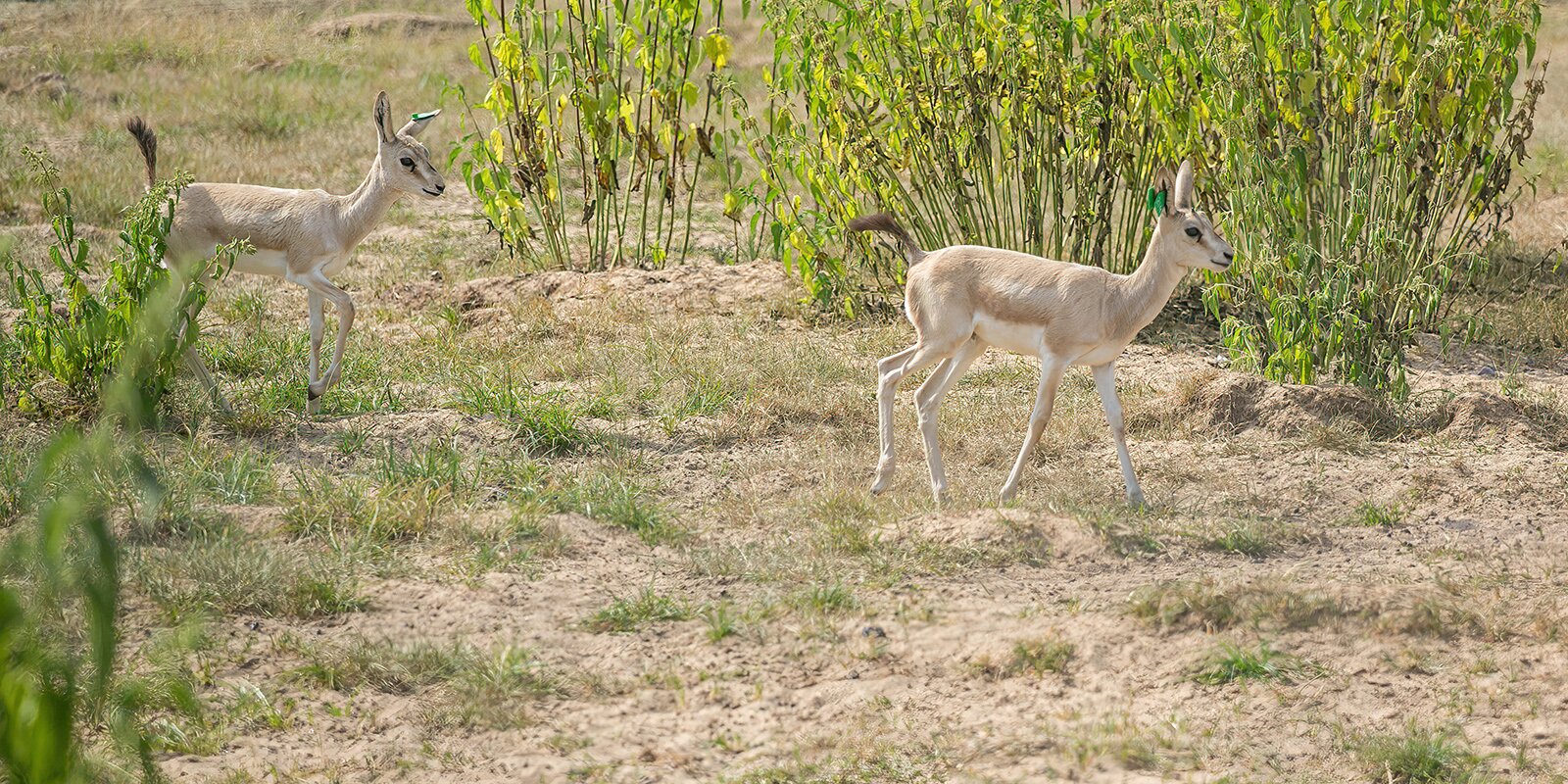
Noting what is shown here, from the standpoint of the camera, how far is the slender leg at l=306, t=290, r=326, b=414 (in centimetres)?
671

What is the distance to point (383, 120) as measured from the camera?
6.95 metres

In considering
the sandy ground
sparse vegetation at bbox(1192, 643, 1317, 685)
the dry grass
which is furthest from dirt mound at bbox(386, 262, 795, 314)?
sparse vegetation at bbox(1192, 643, 1317, 685)

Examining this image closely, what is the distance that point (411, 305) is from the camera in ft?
29.5

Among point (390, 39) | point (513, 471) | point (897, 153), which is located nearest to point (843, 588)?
point (513, 471)

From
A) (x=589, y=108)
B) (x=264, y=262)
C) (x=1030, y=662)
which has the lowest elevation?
(x=1030, y=662)

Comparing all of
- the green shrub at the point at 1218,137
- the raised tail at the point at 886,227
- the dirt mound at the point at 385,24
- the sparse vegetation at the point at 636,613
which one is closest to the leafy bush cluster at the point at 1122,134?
the green shrub at the point at 1218,137

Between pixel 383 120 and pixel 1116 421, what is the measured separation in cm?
359

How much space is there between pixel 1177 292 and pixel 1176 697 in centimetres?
498

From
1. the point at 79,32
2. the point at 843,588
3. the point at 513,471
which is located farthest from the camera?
the point at 79,32

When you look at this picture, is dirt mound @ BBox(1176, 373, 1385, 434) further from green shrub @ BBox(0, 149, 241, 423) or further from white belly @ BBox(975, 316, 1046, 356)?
green shrub @ BBox(0, 149, 241, 423)

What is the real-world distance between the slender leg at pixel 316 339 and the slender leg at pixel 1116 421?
3.38m

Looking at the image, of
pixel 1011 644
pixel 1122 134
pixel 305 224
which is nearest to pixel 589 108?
pixel 305 224

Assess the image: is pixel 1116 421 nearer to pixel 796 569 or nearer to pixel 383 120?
pixel 796 569

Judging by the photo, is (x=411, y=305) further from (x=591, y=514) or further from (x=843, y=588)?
(x=843, y=588)
